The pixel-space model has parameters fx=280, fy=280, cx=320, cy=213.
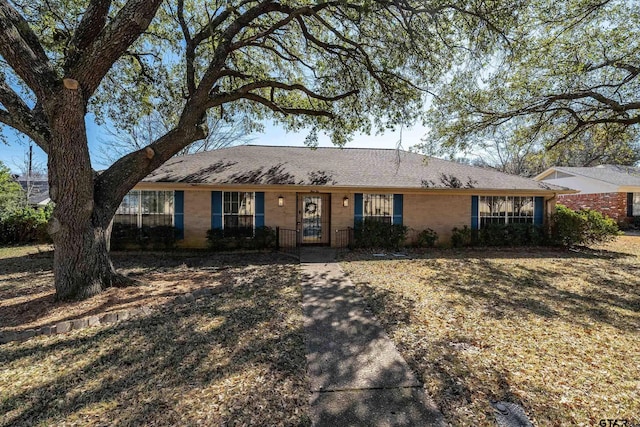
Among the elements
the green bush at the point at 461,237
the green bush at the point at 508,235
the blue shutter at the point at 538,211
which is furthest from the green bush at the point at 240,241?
the blue shutter at the point at 538,211

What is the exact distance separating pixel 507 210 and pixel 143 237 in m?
14.5

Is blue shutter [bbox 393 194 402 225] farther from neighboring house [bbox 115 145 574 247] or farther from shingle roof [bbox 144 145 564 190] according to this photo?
shingle roof [bbox 144 145 564 190]

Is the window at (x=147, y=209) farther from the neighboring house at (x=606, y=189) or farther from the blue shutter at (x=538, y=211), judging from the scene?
the neighboring house at (x=606, y=189)

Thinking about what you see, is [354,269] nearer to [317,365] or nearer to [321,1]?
[317,365]

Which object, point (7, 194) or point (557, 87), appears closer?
point (557, 87)

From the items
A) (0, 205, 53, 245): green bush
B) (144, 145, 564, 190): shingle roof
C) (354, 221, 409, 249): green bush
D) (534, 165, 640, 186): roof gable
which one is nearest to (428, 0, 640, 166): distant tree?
(144, 145, 564, 190): shingle roof

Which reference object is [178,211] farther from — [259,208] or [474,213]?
[474,213]

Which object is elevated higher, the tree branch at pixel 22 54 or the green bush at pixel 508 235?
the tree branch at pixel 22 54

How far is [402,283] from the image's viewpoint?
21.4 ft

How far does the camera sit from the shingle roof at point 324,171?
10.2m

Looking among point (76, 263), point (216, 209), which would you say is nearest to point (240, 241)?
point (216, 209)

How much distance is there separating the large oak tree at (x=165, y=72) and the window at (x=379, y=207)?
8.99 ft

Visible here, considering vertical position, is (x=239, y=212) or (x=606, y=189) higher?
(x=606, y=189)

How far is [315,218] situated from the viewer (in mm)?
11672
